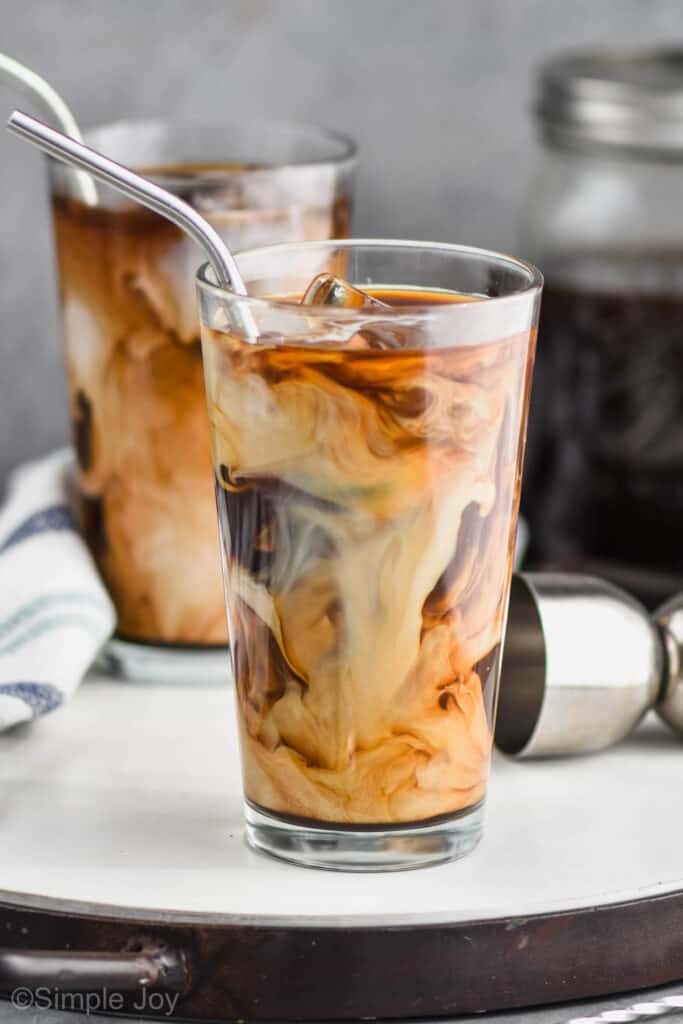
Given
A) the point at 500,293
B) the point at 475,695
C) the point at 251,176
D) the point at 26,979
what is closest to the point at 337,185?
the point at 251,176

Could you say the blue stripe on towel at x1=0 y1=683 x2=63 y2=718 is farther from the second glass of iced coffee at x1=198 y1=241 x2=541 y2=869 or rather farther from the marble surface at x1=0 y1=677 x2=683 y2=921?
the second glass of iced coffee at x1=198 y1=241 x2=541 y2=869

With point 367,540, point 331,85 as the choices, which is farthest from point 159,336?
point 331,85

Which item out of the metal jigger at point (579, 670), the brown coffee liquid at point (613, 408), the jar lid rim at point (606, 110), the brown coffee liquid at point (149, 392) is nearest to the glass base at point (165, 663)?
the brown coffee liquid at point (149, 392)

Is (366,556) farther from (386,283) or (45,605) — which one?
(45,605)

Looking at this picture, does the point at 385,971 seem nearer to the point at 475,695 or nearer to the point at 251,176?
the point at 475,695

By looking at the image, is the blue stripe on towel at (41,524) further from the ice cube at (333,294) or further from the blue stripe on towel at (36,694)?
the ice cube at (333,294)

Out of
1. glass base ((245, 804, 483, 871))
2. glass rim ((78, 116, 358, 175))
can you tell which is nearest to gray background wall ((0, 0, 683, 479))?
glass rim ((78, 116, 358, 175))
